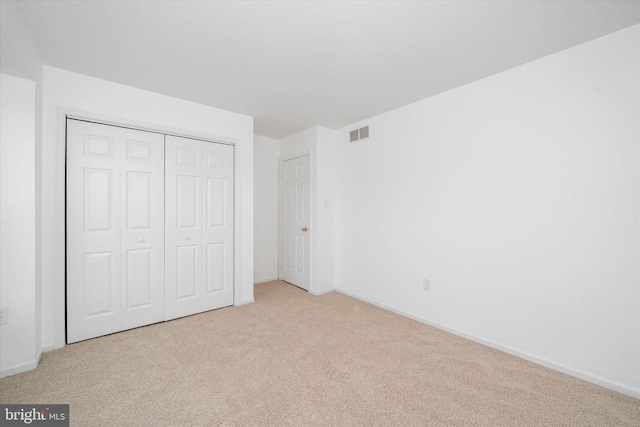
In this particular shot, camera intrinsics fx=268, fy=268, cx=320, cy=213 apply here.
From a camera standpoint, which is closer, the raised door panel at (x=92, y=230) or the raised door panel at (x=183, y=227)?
the raised door panel at (x=92, y=230)

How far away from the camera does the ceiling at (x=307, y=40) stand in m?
1.69

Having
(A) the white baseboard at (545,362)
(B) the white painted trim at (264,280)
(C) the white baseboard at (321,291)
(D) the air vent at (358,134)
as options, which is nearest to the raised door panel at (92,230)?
(B) the white painted trim at (264,280)

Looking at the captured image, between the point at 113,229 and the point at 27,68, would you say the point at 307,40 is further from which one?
the point at 113,229

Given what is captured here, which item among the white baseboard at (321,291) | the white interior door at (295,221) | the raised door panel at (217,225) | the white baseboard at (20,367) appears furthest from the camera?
the white interior door at (295,221)

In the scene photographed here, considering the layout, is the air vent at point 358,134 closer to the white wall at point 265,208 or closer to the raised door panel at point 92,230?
the white wall at point 265,208

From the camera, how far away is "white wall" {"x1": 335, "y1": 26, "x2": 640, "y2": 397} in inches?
73.9

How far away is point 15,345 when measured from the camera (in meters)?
2.03

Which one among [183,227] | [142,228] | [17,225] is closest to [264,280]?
[183,227]

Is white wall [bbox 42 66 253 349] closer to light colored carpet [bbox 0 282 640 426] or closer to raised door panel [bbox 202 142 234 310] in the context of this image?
raised door panel [bbox 202 142 234 310]

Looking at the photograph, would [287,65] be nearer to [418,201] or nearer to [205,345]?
[418,201]

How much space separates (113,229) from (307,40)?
255 cm

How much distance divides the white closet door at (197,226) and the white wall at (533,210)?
211 cm

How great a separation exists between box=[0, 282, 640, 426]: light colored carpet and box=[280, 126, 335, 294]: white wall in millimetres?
1264

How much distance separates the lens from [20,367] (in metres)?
2.03
